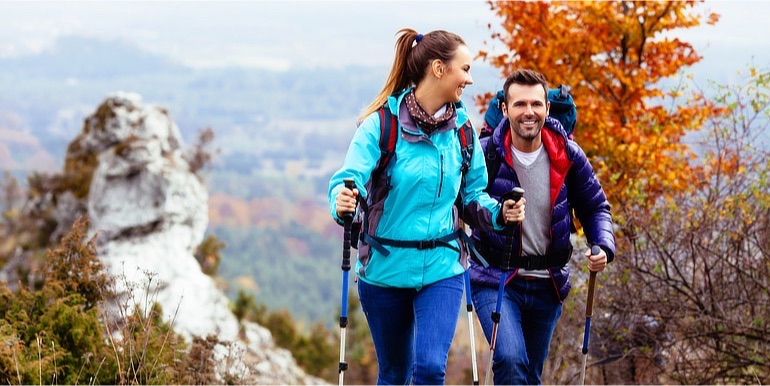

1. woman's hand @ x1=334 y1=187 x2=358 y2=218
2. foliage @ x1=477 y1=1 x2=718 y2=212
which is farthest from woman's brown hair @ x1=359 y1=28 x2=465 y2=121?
foliage @ x1=477 y1=1 x2=718 y2=212

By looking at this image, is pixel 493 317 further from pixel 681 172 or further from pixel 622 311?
pixel 681 172

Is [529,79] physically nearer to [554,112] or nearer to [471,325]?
[554,112]

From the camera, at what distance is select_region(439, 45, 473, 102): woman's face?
173 inches

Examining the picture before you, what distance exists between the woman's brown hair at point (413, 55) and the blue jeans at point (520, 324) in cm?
127

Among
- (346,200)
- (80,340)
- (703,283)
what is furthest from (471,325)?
(703,283)

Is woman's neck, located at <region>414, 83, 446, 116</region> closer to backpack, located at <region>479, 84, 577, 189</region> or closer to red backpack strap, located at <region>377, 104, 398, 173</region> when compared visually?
red backpack strap, located at <region>377, 104, 398, 173</region>

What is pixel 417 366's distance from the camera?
13.6 feet

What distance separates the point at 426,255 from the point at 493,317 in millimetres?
670

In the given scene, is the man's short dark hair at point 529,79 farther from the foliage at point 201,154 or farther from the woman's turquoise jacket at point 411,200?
the foliage at point 201,154

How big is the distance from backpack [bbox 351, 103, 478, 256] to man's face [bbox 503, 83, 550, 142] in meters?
0.46

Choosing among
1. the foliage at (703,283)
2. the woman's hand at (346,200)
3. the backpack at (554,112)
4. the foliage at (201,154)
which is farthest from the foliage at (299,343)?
the woman's hand at (346,200)

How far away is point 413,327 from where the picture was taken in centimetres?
454

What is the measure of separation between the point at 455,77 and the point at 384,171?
63 centimetres

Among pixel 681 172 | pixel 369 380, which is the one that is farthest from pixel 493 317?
pixel 369 380
